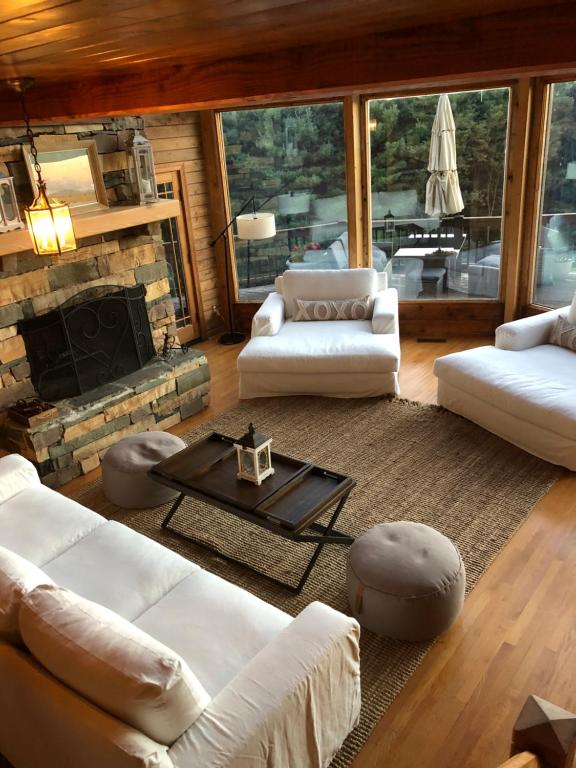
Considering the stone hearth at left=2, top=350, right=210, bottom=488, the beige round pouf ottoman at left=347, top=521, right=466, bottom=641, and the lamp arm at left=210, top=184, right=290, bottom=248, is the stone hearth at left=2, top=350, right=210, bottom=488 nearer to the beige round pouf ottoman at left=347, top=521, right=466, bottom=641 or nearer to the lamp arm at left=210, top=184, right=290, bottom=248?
the lamp arm at left=210, top=184, right=290, bottom=248

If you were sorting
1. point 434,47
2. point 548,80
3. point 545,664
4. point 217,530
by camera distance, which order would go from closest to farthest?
1. point 434,47
2. point 545,664
3. point 217,530
4. point 548,80

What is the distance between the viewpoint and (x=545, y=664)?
Answer: 8.11ft

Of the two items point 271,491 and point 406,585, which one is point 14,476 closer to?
point 271,491

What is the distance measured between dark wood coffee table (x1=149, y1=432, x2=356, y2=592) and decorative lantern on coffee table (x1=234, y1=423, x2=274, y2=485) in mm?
35

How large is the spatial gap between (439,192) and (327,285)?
4.29 ft

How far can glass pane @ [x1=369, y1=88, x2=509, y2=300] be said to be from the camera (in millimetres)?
5262

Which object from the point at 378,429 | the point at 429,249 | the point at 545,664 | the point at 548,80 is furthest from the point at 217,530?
the point at 548,80

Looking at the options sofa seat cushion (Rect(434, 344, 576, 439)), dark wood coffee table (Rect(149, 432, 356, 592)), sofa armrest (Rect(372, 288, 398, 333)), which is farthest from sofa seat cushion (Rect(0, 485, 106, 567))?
sofa armrest (Rect(372, 288, 398, 333))

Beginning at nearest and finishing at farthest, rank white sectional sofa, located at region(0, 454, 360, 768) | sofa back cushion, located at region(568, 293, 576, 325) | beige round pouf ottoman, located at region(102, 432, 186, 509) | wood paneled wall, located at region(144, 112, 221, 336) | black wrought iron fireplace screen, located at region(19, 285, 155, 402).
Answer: white sectional sofa, located at region(0, 454, 360, 768), beige round pouf ottoman, located at region(102, 432, 186, 509), black wrought iron fireplace screen, located at region(19, 285, 155, 402), sofa back cushion, located at region(568, 293, 576, 325), wood paneled wall, located at region(144, 112, 221, 336)

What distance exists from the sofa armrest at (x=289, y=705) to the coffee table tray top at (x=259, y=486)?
0.69m

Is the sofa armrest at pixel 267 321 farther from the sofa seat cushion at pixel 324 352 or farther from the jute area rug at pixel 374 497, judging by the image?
the jute area rug at pixel 374 497

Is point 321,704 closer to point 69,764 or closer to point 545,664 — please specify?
point 69,764

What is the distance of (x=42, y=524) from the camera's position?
110 inches

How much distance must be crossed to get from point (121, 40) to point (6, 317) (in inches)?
89.5
